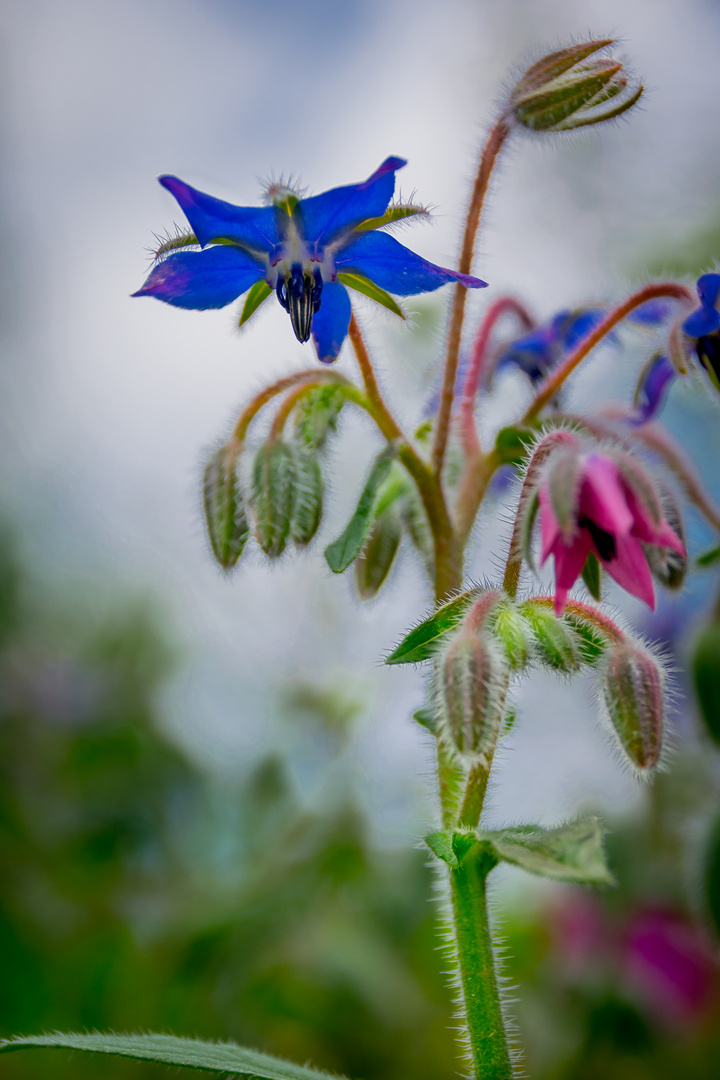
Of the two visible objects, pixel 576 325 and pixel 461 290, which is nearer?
pixel 461 290

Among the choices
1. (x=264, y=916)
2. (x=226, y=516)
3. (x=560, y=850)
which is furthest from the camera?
(x=264, y=916)

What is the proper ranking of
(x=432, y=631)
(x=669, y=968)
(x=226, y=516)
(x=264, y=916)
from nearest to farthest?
(x=432, y=631), (x=226, y=516), (x=264, y=916), (x=669, y=968)

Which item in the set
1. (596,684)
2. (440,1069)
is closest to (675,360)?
(596,684)

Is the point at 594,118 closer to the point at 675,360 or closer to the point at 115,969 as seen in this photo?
the point at 675,360

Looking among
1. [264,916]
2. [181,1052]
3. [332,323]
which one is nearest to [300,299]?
[332,323]

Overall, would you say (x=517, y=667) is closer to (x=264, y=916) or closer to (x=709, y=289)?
(x=709, y=289)

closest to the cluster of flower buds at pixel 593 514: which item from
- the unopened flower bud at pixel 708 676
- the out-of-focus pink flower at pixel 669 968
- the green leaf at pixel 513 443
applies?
the green leaf at pixel 513 443

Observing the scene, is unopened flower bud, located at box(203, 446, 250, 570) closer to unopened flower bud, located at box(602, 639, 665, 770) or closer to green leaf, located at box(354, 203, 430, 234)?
green leaf, located at box(354, 203, 430, 234)
